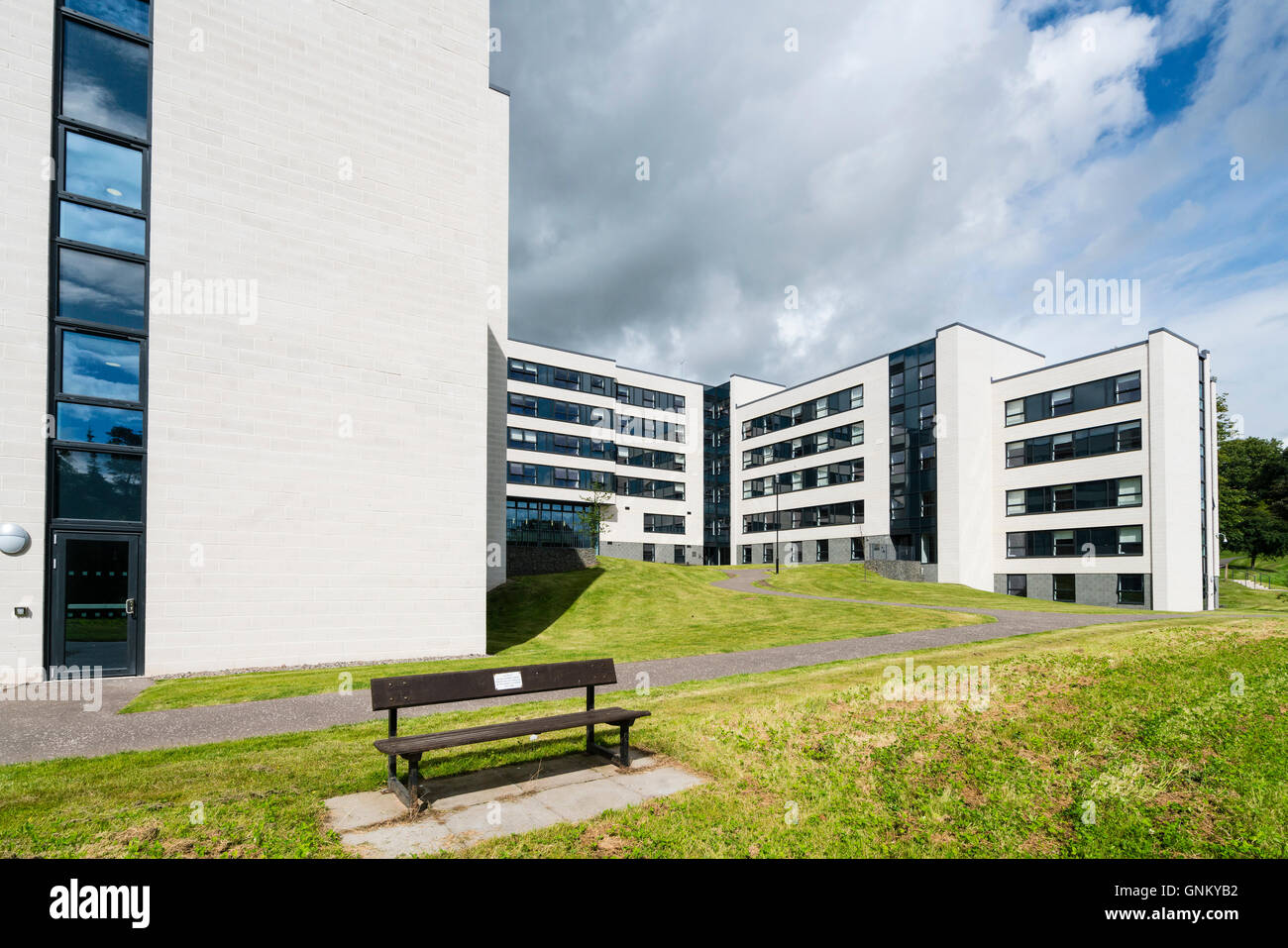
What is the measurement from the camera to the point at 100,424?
1428cm

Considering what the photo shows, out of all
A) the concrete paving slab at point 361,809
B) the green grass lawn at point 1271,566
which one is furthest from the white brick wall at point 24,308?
the green grass lawn at point 1271,566

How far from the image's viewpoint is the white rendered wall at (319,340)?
14914 millimetres

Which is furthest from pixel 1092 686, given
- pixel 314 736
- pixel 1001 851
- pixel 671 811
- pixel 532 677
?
pixel 314 736

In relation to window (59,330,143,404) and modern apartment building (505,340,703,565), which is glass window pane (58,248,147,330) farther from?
modern apartment building (505,340,703,565)

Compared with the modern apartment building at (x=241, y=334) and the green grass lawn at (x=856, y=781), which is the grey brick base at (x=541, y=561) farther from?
the green grass lawn at (x=856, y=781)

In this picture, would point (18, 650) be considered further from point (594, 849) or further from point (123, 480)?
point (594, 849)

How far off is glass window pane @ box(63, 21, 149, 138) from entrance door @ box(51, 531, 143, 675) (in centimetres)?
925

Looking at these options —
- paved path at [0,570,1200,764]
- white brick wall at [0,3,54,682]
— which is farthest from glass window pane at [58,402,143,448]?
paved path at [0,570,1200,764]

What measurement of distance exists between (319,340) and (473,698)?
1335 centimetres

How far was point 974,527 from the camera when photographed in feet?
154

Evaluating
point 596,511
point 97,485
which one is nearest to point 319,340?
point 97,485

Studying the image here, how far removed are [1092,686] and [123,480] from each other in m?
18.4

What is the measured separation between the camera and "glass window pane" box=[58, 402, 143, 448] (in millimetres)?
13977

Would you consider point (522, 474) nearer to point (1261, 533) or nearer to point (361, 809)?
point (361, 809)
